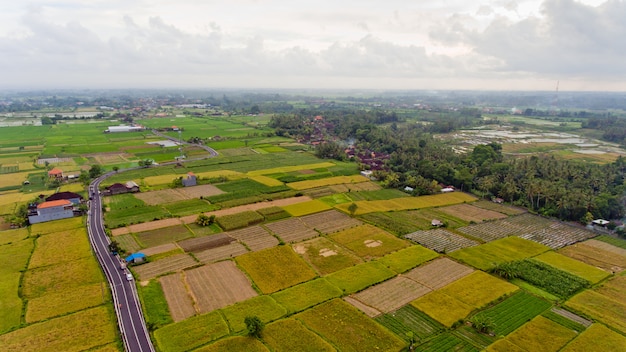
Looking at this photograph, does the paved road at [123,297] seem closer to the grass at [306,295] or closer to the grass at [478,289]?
the grass at [306,295]

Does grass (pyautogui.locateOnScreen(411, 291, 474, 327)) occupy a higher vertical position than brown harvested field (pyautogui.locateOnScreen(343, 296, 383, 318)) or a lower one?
higher

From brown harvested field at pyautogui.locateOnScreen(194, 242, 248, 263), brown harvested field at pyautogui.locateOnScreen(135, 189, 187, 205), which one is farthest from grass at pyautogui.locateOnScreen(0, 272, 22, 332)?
brown harvested field at pyautogui.locateOnScreen(135, 189, 187, 205)

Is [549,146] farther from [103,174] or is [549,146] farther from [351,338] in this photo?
[103,174]

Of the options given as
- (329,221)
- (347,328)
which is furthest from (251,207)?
(347,328)

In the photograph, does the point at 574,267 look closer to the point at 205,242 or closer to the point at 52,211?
the point at 205,242

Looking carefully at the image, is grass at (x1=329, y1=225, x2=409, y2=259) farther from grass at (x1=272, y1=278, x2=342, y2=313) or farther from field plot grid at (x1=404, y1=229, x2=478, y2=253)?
grass at (x1=272, y1=278, x2=342, y2=313)

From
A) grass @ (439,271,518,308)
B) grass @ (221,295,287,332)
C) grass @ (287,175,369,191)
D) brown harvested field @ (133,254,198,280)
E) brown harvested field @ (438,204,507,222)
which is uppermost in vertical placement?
grass @ (287,175,369,191)

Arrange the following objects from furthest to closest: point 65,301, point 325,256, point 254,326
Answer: point 325,256, point 65,301, point 254,326
